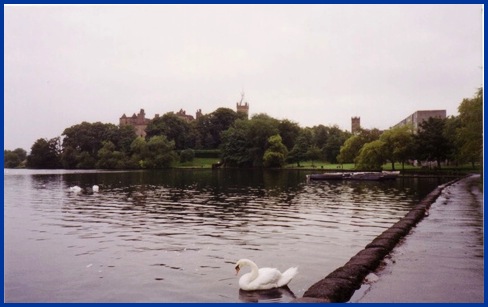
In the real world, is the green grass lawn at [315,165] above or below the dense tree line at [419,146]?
below

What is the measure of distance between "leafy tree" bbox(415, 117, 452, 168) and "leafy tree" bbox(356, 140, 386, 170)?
18.0 feet

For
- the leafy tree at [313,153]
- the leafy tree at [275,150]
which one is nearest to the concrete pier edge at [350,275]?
the leafy tree at [275,150]

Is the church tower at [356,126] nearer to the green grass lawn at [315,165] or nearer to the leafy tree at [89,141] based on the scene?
the green grass lawn at [315,165]

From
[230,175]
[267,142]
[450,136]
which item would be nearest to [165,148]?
[230,175]

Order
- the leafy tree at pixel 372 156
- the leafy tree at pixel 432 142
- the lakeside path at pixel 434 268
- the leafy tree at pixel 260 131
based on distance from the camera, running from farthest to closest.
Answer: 1. the leafy tree at pixel 372 156
2. the leafy tree at pixel 432 142
3. the leafy tree at pixel 260 131
4. the lakeside path at pixel 434 268

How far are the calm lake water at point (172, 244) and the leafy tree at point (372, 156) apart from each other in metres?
44.5

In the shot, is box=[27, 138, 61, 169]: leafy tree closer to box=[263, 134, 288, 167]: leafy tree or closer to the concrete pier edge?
box=[263, 134, 288, 167]: leafy tree

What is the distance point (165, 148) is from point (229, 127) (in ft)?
72.7

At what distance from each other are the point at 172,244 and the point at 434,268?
7.98 metres

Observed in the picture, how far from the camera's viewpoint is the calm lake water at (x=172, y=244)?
10820mm

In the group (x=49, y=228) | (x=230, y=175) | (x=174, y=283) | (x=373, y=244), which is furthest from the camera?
(x=230, y=175)

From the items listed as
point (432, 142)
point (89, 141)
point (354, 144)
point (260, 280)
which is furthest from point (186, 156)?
point (260, 280)

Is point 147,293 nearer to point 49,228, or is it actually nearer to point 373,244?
point 373,244

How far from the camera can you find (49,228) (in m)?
19.5
